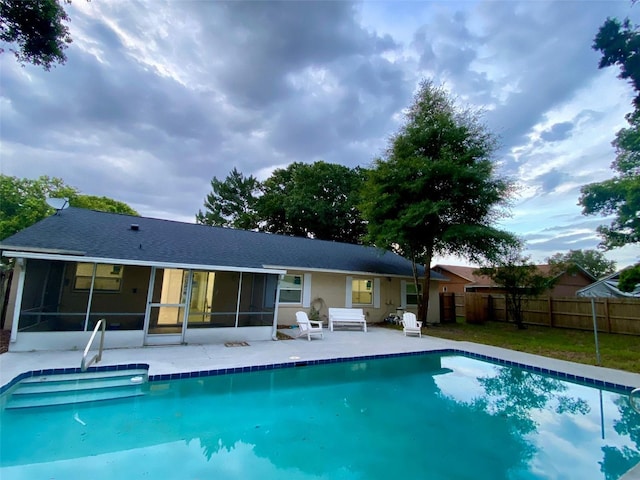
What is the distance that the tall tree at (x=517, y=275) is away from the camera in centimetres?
1408

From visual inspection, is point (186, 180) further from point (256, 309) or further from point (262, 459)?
point (262, 459)

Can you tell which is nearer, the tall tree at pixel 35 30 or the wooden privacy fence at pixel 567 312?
the tall tree at pixel 35 30

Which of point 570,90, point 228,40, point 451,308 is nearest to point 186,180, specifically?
point 228,40

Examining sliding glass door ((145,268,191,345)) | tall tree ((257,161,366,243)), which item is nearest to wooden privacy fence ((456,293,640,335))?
tall tree ((257,161,366,243))

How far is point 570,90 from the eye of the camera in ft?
34.7

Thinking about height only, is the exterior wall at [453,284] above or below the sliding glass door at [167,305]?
above

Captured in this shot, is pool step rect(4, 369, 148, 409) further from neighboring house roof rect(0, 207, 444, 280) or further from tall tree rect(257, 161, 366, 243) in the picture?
tall tree rect(257, 161, 366, 243)

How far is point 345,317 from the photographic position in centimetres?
1273

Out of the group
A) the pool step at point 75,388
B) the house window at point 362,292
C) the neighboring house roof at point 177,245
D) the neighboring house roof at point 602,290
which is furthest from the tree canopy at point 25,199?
the neighboring house roof at point 602,290

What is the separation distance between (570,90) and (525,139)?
332 cm

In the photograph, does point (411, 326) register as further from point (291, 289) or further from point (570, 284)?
point (570, 284)

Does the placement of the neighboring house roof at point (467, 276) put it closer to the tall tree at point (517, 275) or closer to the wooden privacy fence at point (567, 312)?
the wooden privacy fence at point (567, 312)

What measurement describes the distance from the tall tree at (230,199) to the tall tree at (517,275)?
2401 centimetres

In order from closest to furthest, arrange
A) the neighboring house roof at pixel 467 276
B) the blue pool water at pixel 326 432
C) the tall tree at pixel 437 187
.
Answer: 1. the blue pool water at pixel 326 432
2. the tall tree at pixel 437 187
3. the neighboring house roof at pixel 467 276
